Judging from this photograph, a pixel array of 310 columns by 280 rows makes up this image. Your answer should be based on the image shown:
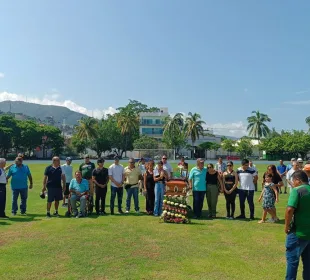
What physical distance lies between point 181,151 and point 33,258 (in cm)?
7450

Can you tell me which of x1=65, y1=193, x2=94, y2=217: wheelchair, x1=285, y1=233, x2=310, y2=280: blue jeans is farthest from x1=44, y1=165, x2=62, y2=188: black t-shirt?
x1=285, y1=233, x2=310, y2=280: blue jeans

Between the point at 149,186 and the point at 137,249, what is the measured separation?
4232mm

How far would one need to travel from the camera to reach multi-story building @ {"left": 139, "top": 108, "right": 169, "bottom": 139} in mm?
87875

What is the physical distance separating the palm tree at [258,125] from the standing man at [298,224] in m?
81.1

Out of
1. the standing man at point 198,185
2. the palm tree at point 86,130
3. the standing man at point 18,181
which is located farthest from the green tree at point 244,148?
the standing man at point 18,181

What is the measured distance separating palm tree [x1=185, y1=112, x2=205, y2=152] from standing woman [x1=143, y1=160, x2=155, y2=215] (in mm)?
67441

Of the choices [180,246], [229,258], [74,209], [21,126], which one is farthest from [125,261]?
[21,126]

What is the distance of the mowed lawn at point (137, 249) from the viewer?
601 centimetres

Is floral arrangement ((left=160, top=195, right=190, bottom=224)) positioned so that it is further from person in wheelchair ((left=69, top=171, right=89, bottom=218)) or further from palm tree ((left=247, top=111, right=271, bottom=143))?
palm tree ((left=247, top=111, right=271, bottom=143))

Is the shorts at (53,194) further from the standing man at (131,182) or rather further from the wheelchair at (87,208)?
the standing man at (131,182)

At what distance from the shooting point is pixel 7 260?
21.6 ft

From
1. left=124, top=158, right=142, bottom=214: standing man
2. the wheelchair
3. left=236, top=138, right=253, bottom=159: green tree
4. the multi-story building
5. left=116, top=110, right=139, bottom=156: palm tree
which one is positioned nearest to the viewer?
the wheelchair

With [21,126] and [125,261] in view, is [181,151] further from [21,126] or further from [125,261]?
[125,261]

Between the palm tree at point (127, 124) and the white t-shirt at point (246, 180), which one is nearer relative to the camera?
the white t-shirt at point (246, 180)
